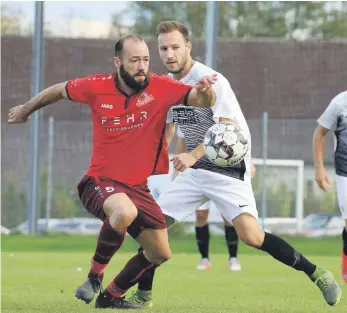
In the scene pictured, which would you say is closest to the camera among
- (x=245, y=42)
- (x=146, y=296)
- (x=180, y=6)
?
(x=146, y=296)

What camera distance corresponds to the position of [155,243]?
7547mm

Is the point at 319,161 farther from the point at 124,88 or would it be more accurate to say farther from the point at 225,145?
the point at 124,88

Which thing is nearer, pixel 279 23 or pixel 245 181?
pixel 245 181

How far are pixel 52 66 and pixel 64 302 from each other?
1578 cm

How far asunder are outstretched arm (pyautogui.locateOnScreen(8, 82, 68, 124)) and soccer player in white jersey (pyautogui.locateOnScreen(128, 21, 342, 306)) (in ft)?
3.11

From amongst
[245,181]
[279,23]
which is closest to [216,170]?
[245,181]

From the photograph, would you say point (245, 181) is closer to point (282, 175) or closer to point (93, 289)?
point (93, 289)

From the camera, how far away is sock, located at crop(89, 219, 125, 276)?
24.1ft

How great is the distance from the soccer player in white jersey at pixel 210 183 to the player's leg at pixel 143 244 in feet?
0.46

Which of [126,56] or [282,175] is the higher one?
[126,56]

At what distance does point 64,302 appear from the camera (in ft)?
26.9

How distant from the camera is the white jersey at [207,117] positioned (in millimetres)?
8018

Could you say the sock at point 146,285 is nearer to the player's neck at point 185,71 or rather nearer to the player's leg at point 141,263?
the player's leg at point 141,263

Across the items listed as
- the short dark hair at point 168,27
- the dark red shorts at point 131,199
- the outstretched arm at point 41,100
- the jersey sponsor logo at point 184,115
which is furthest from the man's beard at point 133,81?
the jersey sponsor logo at point 184,115
